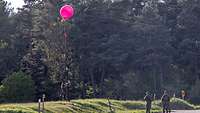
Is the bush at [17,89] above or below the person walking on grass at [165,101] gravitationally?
below

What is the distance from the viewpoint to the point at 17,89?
55.7m

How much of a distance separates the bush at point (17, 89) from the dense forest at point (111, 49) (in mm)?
4692

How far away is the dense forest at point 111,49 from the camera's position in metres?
66.4

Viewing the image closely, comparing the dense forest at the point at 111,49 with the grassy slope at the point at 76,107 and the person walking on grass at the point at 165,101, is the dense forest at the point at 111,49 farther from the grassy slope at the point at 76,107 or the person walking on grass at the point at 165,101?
the person walking on grass at the point at 165,101

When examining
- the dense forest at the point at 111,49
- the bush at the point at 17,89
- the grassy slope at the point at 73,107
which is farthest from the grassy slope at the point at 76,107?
the dense forest at the point at 111,49

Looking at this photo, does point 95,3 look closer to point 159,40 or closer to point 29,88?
point 159,40

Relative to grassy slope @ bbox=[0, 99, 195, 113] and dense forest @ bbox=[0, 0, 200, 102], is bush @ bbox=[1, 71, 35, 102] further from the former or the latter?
grassy slope @ bbox=[0, 99, 195, 113]

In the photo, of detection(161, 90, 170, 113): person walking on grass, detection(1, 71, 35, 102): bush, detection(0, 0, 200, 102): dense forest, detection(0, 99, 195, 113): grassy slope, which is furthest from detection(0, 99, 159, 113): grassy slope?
detection(0, 0, 200, 102): dense forest

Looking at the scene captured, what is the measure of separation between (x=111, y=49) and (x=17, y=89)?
15810 millimetres

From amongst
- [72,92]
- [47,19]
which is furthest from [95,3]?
[72,92]

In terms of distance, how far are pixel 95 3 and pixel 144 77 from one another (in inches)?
425

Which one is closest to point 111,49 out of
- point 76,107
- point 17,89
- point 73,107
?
point 17,89

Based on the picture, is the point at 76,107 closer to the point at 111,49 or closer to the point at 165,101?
the point at 165,101

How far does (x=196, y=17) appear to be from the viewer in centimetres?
7312
